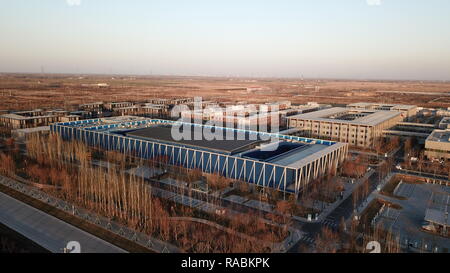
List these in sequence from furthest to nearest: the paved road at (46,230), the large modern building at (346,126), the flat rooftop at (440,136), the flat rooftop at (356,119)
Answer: the flat rooftop at (356,119) < the large modern building at (346,126) < the flat rooftop at (440,136) < the paved road at (46,230)

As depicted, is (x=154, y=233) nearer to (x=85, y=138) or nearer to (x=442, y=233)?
(x=442, y=233)

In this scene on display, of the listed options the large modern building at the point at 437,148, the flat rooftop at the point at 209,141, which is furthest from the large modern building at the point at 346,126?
the flat rooftop at the point at 209,141

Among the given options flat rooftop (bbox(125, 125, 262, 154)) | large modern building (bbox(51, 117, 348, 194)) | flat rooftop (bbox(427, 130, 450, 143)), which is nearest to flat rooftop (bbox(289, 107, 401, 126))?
flat rooftop (bbox(427, 130, 450, 143))

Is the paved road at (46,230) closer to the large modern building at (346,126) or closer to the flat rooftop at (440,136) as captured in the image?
the large modern building at (346,126)

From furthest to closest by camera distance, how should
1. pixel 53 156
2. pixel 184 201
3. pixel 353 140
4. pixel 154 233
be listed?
pixel 353 140, pixel 53 156, pixel 184 201, pixel 154 233

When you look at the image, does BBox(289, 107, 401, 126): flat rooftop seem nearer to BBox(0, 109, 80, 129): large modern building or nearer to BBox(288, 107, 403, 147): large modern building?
BBox(288, 107, 403, 147): large modern building

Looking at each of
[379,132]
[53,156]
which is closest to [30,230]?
[53,156]
